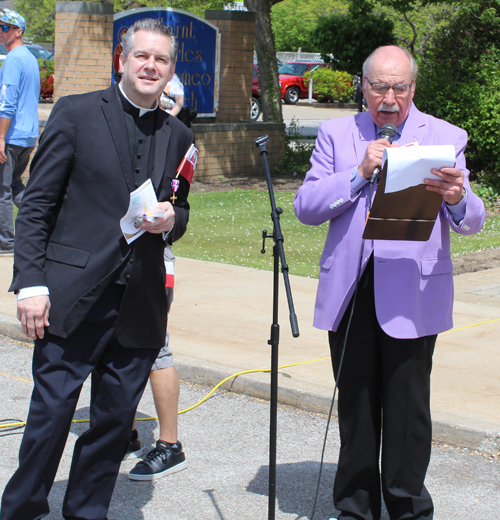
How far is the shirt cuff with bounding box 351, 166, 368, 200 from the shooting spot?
3.03m

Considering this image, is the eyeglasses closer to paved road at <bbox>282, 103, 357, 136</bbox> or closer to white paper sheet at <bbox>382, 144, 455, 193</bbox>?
white paper sheet at <bbox>382, 144, 455, 193</bbox>

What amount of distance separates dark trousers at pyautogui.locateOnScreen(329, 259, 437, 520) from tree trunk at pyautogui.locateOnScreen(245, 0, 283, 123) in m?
14.0

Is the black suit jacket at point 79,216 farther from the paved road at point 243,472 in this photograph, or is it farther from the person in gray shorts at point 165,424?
the paved road at point 243,472

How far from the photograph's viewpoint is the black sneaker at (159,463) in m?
3.91

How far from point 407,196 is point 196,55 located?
42.6 feet

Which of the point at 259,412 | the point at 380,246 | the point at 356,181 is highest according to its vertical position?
the point at 356,181

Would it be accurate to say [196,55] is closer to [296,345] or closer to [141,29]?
[296,345]

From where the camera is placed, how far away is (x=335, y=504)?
339 centimetres

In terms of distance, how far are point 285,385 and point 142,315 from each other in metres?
2.14

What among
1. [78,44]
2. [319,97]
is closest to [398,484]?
[78,44]

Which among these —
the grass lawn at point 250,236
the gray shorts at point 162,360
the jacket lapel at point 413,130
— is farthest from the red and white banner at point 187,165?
the grass lawn at point 250,236

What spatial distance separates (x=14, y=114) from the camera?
27.3 ft

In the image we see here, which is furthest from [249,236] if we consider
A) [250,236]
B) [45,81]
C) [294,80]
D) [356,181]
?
[294,80]

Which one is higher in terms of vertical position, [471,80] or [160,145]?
[471,80]
